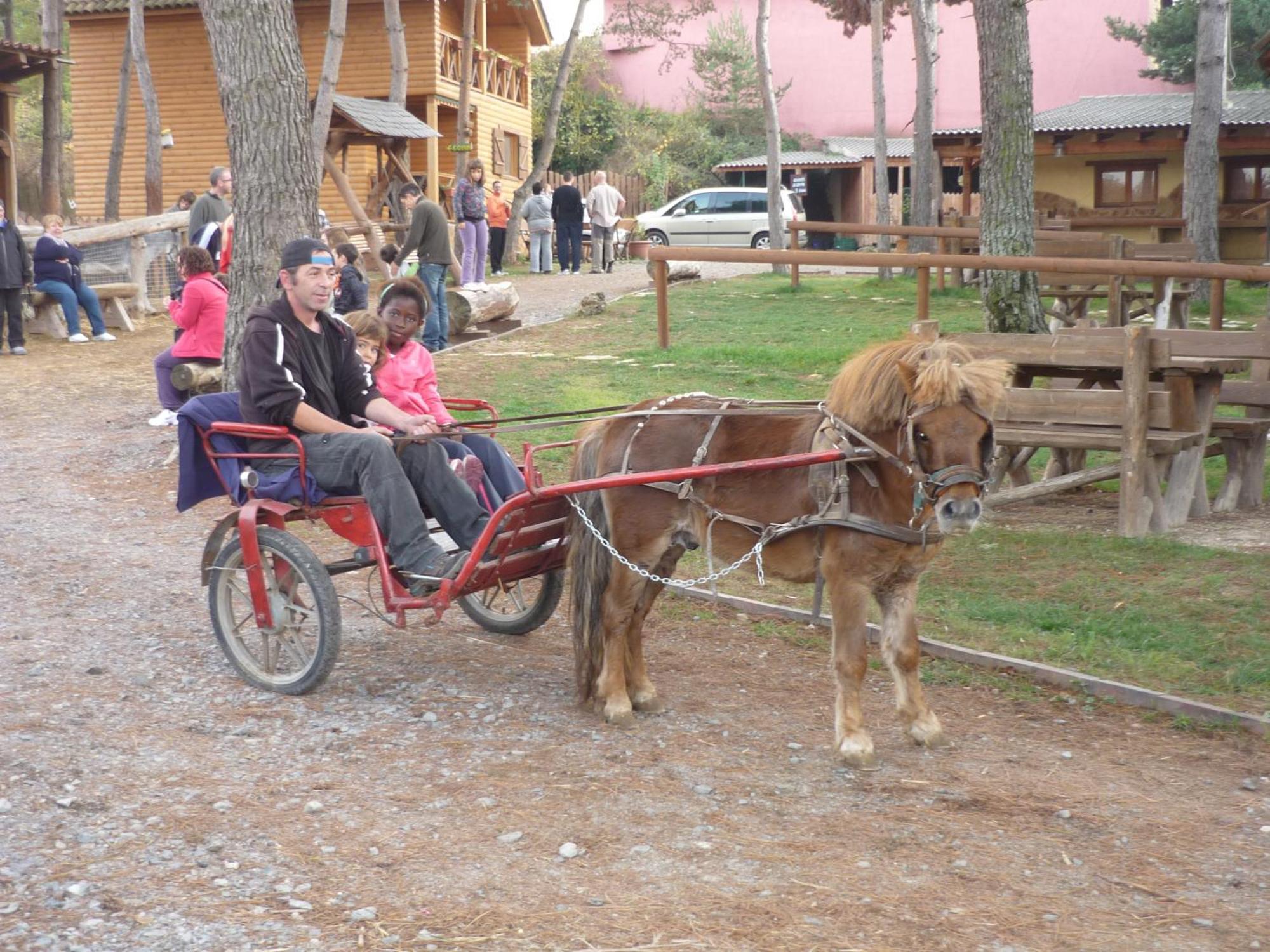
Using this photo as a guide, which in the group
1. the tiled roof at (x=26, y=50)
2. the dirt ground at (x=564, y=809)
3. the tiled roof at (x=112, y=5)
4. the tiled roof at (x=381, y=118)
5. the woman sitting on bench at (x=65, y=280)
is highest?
the tiled roof at (x=112, y=5)

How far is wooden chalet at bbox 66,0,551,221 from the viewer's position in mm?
33469

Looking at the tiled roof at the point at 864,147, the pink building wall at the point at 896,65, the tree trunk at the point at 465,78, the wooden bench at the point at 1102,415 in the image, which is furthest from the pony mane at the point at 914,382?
the pink building wall at the point at 896,65

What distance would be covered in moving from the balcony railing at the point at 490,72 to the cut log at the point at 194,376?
2343cm

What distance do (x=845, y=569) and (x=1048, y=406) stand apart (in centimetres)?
400

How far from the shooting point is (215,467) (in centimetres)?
582

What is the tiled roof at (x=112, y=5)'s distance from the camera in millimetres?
32781

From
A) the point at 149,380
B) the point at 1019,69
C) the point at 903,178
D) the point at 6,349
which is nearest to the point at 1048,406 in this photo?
the point at 1019,69

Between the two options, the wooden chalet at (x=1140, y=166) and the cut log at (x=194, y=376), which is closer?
the cut log at (x=194, y=376)

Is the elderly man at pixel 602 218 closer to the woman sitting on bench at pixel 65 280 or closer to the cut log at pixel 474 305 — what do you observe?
the cut log at pixel 474 305

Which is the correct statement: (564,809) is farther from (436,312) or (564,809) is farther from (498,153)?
(498,153)

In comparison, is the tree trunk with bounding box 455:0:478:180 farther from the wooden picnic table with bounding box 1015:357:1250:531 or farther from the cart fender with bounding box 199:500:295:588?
the cart fender with bounding box 199:500:295:588

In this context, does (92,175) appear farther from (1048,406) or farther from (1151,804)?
(1151,804)

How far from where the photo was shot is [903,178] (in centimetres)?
4434

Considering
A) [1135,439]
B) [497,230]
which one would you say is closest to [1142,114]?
[497,230]
